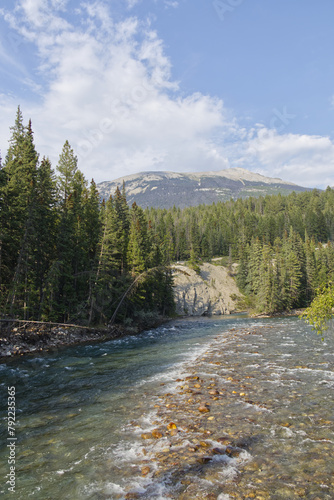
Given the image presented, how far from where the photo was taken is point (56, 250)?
104 ft

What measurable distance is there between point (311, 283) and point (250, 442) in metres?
75.3

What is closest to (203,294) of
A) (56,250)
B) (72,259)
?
(72,259)

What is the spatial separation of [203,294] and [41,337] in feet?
207

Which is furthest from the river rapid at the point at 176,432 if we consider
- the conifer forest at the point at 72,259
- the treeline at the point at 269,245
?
the treeline at the point at 269,245

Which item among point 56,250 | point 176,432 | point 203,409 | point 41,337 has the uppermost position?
point 56,250

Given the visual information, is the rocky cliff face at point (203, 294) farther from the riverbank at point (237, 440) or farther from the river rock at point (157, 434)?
the river rock at point (157, 434)

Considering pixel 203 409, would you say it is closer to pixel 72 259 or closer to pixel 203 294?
pixel 72 259

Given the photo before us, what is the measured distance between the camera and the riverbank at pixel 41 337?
71.2 feet

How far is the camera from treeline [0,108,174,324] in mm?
24422

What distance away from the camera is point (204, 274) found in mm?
93688

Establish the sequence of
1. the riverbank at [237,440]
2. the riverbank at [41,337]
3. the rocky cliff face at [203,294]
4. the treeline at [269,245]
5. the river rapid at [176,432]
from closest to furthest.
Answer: the riverbank at [237,440] → the river rapid at [176,432] → the riverbank at [41,337] → the treeline at [269,245] → the rocky cliff face at [203,294]

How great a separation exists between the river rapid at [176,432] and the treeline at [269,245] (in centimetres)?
3171

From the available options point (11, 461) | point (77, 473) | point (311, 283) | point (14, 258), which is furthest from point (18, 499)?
point (311, 283)

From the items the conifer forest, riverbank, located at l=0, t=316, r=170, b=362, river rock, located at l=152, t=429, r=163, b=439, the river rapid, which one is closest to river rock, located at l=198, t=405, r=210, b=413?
the river rapid
